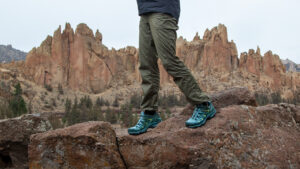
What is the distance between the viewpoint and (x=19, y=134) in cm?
522

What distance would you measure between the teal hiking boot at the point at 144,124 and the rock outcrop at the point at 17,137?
262cm

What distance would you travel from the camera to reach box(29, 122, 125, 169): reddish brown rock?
3467mm

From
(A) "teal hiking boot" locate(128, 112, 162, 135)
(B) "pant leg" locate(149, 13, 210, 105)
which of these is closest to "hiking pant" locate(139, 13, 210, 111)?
(B) "pant leg" locate(149, 13, 210, 105)

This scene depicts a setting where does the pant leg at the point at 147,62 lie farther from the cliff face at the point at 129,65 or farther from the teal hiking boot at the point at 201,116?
the cliff face at the point at 129,65

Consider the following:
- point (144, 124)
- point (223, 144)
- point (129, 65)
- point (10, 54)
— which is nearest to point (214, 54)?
point (129, 65)

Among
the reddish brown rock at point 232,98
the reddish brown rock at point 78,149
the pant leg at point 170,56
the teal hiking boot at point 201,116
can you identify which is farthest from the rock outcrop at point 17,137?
the teal hiking boot at point 201,116

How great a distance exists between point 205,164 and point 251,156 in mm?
535

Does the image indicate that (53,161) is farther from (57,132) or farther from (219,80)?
(219,80)

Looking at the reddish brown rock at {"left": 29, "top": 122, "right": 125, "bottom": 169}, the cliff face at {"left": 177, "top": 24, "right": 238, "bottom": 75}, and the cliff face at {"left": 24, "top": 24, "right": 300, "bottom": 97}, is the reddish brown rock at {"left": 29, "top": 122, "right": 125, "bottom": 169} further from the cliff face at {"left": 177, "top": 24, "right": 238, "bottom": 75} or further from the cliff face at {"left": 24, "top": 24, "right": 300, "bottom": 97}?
the cliff face at {"left": 177, "top": 24, "right": 238, "bottom": 75}

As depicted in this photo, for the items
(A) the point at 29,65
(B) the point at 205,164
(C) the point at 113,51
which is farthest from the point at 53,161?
(C) the point at 113,51

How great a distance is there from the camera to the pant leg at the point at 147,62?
3.79 m

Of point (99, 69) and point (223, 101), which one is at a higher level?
point (99, 69)

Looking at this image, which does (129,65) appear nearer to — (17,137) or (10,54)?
(10,54)

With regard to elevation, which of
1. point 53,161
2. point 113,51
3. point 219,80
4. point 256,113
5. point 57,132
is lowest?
point 53,161
